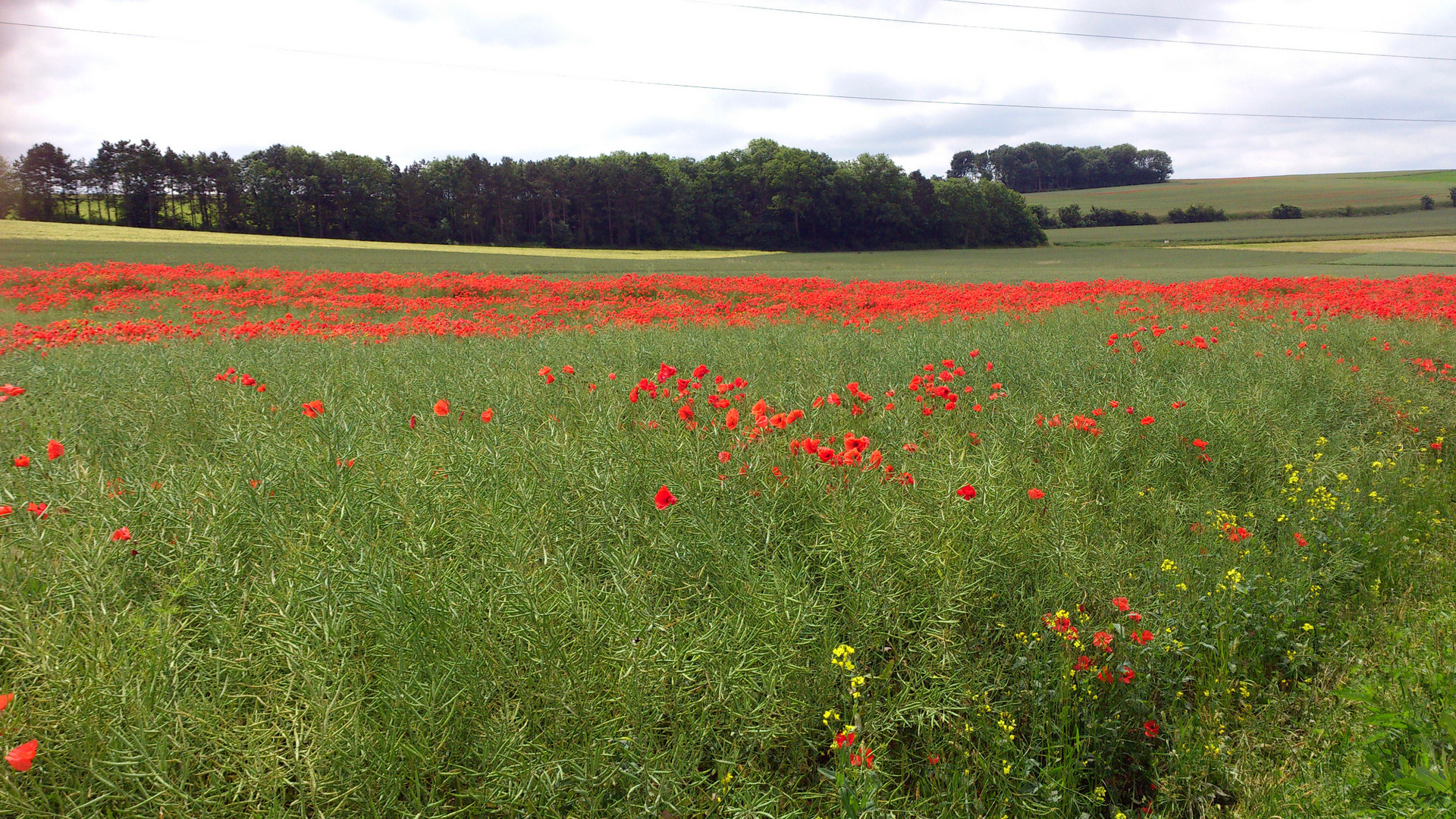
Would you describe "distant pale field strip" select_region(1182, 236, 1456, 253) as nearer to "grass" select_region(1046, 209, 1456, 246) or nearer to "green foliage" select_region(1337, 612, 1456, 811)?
"grass" select_region(1046, 209, 1456, 246)

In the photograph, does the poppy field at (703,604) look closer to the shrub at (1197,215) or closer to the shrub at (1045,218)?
the shrub at (1045,218)

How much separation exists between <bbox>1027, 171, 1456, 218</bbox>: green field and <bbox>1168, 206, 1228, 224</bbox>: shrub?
1.18m

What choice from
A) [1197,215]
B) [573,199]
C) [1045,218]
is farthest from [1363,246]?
[573,199]

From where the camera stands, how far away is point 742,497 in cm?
318

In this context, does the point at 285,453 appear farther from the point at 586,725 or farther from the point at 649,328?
the point at 649,328

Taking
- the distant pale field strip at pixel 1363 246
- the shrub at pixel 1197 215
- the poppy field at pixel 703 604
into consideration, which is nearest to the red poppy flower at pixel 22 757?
the poppy field at pixel 703 604

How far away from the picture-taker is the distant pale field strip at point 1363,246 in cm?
3650

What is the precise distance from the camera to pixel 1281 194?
78.4 metres

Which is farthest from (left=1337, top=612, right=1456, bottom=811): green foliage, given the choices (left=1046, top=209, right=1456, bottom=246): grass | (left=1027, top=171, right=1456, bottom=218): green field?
Result: (left=1027, top=171, right=1456, bottom=218): green field

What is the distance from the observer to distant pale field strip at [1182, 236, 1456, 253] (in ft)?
120

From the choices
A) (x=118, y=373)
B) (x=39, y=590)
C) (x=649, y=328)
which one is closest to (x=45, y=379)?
(x=118, y=373)

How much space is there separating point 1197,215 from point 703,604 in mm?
84855

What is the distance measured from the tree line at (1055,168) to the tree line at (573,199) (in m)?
44.1

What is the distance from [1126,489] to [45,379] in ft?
26.0
